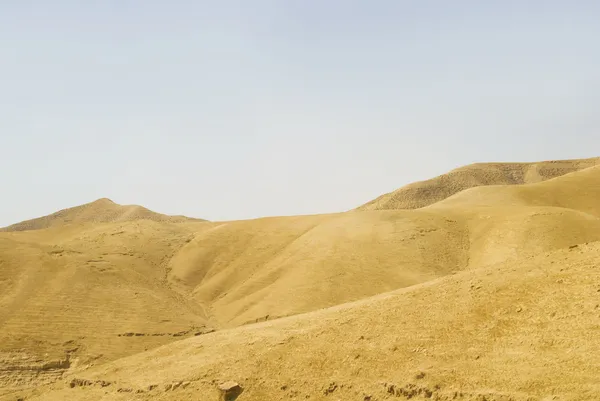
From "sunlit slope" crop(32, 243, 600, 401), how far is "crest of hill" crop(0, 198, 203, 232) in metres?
64.5

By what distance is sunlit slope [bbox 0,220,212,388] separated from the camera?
20.9m

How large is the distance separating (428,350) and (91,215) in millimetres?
80534

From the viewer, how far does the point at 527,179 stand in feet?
277

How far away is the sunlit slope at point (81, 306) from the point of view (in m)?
20.9

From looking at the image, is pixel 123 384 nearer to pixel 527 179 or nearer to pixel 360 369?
pixel 360 369

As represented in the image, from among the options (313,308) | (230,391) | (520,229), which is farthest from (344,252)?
(230,391)

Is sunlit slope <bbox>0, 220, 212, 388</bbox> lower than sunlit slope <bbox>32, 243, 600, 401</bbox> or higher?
higher

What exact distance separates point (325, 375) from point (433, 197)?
62362 millimetres

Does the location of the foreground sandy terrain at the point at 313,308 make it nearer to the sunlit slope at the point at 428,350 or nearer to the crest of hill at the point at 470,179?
the sunlit slope at the point at 428,350

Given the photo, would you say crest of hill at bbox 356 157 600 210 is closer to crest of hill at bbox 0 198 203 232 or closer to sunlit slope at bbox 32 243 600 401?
crest of hill at bbox 0 198 203 232

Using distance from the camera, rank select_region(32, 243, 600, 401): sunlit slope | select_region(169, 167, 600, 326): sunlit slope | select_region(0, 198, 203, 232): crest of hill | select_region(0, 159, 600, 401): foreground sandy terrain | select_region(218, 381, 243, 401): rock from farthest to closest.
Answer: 1. select_region(0, 198, 203, 232): crest of hill
2. select_region(169, 167, 600, 326): sunlit slope
3. select_region(218, 381, 243, 401): rock
4. select_region(0, 159, 600, 401): foreground sandy terrain
5. select_region(32, 243, 600, 401): sunlit slope

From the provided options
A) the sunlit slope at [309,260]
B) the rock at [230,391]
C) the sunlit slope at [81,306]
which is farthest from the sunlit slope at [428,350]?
the sunlit slope at [309,260]

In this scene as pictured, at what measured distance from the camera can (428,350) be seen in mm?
11953

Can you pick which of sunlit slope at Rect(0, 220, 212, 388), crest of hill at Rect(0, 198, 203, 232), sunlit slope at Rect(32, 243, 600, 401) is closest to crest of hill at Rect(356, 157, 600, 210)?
crest of hill at Rect(0, 198, 203, 232)
